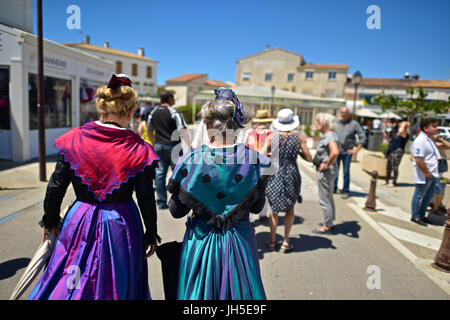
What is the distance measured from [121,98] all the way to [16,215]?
156 inches

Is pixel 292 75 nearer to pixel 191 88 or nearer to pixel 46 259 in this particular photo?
pixel 191 88

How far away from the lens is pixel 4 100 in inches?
321

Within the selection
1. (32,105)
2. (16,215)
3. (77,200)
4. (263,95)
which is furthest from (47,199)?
(263,95)

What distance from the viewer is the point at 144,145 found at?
2076 mm

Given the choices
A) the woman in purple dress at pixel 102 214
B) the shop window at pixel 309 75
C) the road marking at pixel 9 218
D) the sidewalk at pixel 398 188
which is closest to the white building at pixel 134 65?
the shop window at pixel 309 75

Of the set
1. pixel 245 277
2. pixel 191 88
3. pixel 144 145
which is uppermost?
pixel 191 88

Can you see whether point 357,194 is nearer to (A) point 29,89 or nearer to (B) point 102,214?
(B) point 102,214

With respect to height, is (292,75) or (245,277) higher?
(292,75)

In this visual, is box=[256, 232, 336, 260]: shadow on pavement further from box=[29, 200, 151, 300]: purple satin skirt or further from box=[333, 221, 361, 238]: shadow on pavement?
box=[29, 200, 151, 300]: purple satin skirt

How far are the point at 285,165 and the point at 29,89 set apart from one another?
309 inches

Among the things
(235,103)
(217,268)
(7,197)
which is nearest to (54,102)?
(7,197)

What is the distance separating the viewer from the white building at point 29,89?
25.6ft
